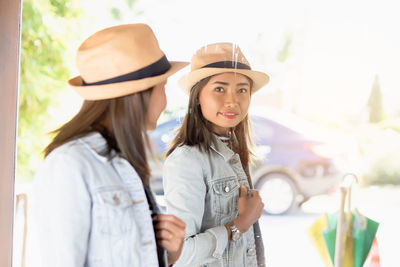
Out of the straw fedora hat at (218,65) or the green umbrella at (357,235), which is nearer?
the straw fedora hat at (218,65)

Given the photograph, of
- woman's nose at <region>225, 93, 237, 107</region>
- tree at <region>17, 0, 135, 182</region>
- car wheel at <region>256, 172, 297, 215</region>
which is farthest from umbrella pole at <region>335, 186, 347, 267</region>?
tree at <region>17, 0, 135, 182</region>

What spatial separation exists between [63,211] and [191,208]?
76 centimetres

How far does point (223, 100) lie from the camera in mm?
2135

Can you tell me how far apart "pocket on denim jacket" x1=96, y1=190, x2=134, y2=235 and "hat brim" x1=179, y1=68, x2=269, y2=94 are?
3.53 feet

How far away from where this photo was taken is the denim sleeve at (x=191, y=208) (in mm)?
1790

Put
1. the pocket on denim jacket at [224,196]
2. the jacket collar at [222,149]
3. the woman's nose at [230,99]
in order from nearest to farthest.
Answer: the pocket on denim jacket at [224,196], the jacket collar at [222,149], the woman's nose at [230,99]

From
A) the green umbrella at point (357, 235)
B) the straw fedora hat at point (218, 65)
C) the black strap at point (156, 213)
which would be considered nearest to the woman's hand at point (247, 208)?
the green umbrella at point (357, 235)

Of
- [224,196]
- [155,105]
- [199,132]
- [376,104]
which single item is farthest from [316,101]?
[155,105]

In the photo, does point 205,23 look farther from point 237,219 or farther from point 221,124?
point 237,219

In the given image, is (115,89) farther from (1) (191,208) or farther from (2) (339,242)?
(2) (339,242)

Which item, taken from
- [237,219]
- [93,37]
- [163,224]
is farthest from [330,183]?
[93,37]

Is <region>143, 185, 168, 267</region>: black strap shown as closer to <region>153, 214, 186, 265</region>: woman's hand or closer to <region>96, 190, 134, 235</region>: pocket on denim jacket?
<region>153, 214, 186, 265</region>: woman's hand

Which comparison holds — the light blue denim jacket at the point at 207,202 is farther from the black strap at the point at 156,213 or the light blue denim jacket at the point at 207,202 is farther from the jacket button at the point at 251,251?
the black strap at the point at 156,213

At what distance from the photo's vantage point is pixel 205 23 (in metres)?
2.44
